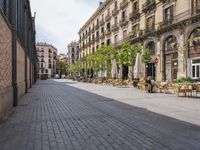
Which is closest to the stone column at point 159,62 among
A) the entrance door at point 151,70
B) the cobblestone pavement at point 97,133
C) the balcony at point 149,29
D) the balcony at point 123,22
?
the entrance door at point 151,70

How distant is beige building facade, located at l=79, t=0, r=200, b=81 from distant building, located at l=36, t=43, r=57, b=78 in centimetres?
7398

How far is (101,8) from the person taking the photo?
175 ft

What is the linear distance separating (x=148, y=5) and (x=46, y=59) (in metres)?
90.9

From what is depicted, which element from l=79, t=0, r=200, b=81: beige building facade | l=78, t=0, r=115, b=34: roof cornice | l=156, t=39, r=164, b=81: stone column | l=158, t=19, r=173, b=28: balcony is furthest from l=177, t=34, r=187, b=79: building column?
l=78, t=0, r=115, b=34: roof cornice

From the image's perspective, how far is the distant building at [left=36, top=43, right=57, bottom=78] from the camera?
115 metres

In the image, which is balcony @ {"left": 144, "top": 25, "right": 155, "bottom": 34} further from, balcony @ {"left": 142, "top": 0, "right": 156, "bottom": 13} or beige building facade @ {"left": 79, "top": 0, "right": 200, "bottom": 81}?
balcony @ {"left": 142, "top": 0, "right": 156, "bottom": 13}

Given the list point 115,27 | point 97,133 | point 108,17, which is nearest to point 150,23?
point 115,27

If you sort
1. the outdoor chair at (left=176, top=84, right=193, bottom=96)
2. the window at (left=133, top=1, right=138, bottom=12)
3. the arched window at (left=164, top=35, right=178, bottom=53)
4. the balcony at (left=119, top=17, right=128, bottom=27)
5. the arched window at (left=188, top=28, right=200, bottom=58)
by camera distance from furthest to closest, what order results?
the balcony at (left=119, top=17, right=128, bottom=27), the window at (left=133, top=1, right=138, bottom=12), the arched window at (left=164, top=35, right=178, bottom=53), the arched window at (left=188, top=28, right=200, bottom=58), the outdoor chair at (left=176, top=84, right=193, bottom=96)

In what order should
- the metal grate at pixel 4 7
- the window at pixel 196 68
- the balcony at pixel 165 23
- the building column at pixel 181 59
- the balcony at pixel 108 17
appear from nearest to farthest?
the metal grate at pixel 4 7, the window at pixel 196 68, the building column at pixel 181 59, the balcony at pixel 165 23, the balcony at pixel 108 17

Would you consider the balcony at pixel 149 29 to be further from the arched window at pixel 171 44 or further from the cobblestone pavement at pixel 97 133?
the cobblestone pavement at pixel 97 133

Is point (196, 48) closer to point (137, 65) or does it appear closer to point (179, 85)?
point (137, 65)

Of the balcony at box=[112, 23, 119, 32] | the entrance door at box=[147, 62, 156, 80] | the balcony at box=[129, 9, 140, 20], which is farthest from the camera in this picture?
the balcony at box=[112, 23, 119, 32]

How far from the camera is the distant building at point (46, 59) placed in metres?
115

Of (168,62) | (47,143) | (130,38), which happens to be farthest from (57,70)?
(47,143)
